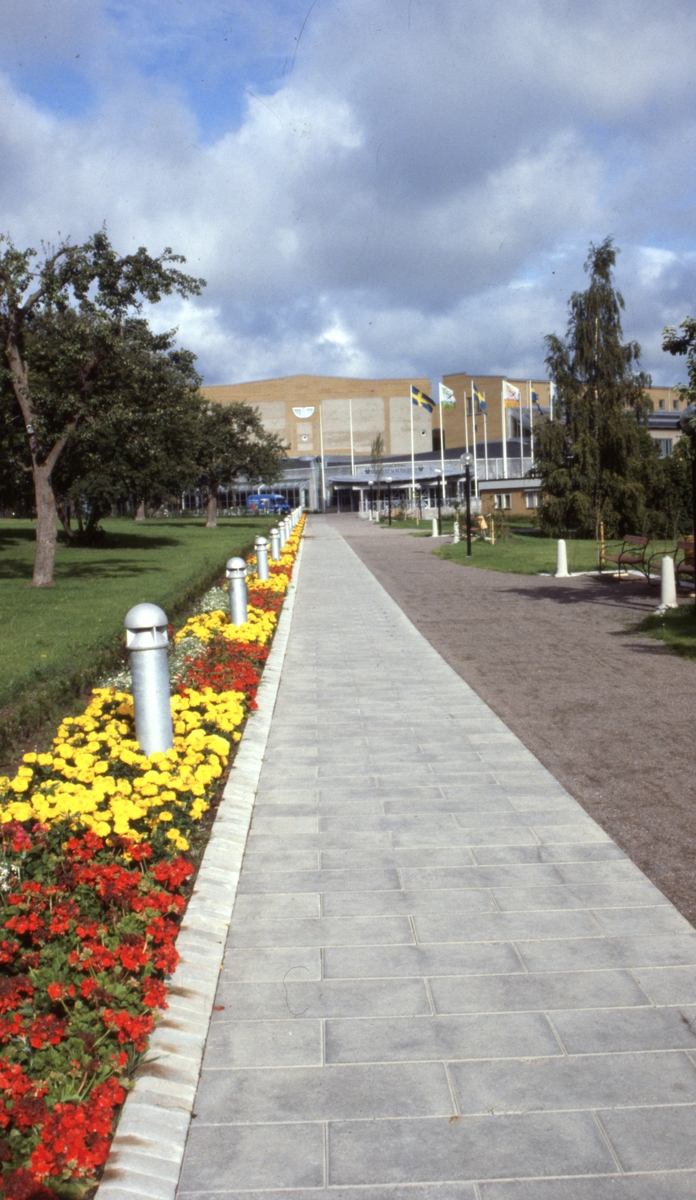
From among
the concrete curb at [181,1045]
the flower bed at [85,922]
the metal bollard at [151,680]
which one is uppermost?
the metal bollard at [151,680]

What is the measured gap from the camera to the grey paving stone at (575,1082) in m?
2.88

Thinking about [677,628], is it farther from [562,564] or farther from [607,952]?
[607,952]

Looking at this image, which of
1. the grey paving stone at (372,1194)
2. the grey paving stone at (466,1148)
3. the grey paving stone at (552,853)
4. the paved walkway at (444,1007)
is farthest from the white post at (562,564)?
the grey paving stone at (372,1194)

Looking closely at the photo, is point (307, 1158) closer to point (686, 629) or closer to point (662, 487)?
point (686, 629)

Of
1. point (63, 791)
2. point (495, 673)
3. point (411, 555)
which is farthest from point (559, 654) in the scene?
point (411, 555)

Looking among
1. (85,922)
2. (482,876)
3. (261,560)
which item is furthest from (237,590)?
(85,922)

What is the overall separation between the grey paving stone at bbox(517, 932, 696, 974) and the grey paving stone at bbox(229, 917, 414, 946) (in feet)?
1.66

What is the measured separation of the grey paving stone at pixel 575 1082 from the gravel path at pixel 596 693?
1.19 m

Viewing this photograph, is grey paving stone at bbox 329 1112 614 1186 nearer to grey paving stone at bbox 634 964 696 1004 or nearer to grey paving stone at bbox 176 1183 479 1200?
grey paving stone at bbox 176 1183 479 1200

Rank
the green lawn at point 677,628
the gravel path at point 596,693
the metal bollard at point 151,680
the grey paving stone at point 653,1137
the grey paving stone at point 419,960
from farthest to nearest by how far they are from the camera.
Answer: the green lawn at point 677,628 → the metal bollard at point 151,680 → the gravel path at point 596,693 → the grey paving stone at point 419,960 → the grey paving stone at point 653,1137

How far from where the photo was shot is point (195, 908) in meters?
4.19

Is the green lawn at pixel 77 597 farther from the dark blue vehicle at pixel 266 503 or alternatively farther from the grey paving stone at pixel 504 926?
the dark blue vehicle at pixel 266 503

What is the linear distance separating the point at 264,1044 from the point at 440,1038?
570mm

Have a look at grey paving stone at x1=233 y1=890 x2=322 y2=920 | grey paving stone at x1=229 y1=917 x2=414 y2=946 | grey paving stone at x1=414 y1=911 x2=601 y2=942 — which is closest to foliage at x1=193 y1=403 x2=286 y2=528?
grey paving stone at x1=233 y1=890 x2=322 y2=920
